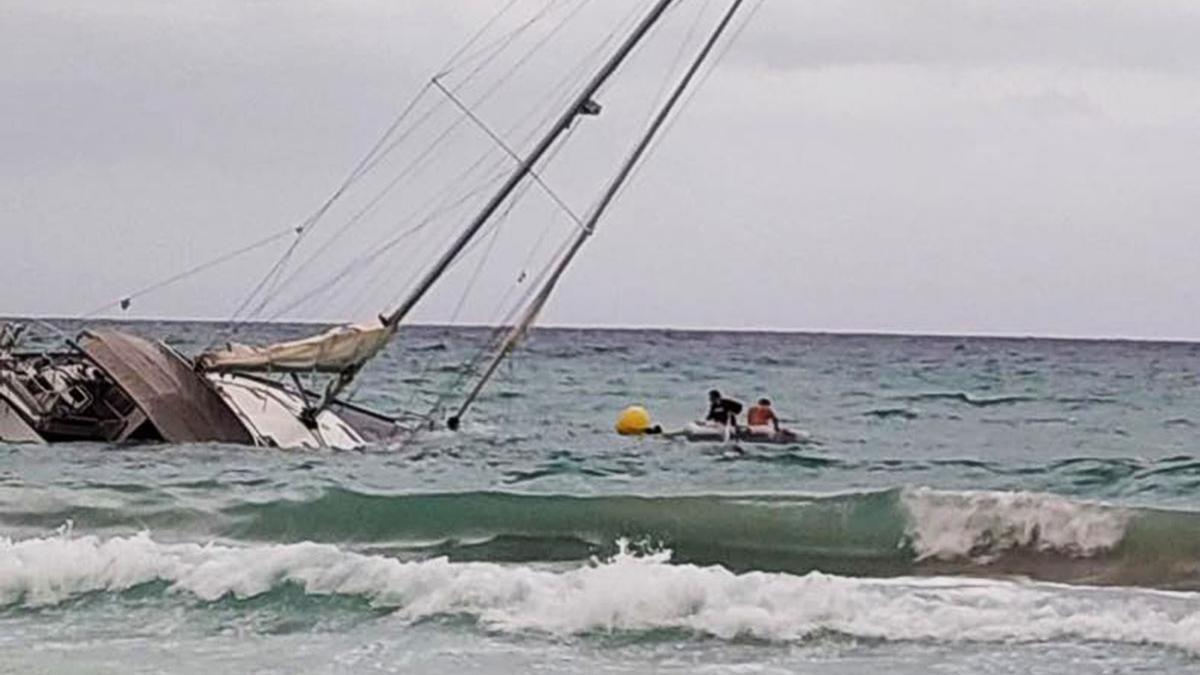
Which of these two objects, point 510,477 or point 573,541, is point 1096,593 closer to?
point 573,541

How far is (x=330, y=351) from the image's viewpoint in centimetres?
2778

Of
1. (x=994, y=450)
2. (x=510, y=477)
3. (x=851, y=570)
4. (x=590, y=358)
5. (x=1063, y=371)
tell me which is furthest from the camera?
(x=590, y=358)

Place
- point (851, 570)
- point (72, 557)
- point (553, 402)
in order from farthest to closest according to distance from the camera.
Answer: point (553, 402)
point (851, 570)
point (72, 557)

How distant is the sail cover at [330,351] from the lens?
90.9 feet

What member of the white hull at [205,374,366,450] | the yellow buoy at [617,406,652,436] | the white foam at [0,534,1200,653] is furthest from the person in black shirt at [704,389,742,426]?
the white foam at [0,534,1200,653]

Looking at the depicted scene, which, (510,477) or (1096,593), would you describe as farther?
(510,477)

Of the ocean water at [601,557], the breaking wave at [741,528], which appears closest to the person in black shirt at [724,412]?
the ocean water at [601,557]

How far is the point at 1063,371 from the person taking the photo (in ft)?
269

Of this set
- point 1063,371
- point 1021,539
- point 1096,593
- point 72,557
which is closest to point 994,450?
point 1021,539

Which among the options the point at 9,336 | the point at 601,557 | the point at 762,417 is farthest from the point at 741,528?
the point at 9,336

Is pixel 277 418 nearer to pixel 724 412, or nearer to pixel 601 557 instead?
pixel 724 412

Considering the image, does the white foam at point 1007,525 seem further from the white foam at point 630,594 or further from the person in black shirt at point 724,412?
the person in black shirt at point 724,412

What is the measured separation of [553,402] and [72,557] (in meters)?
33.9

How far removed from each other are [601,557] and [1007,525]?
414 cm
